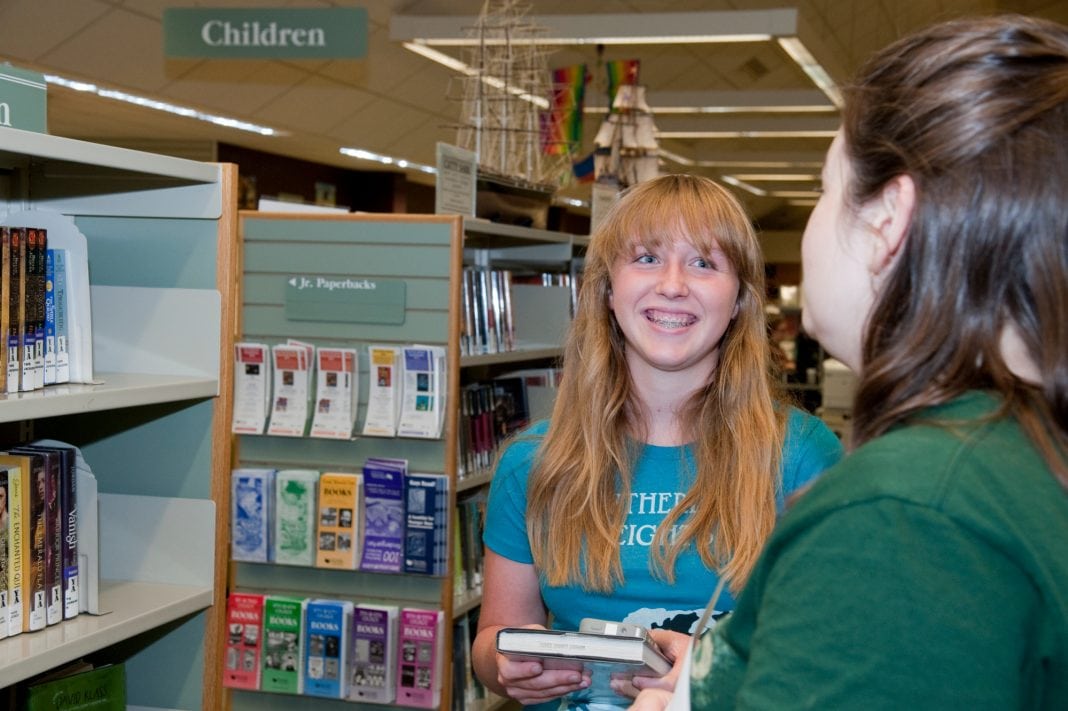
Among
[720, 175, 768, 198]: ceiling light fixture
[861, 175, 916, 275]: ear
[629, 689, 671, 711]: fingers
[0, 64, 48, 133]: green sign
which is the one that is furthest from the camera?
[720, 175, 768, 198]: ceiling light fixture

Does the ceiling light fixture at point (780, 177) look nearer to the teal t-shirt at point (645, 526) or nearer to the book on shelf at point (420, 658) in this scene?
the book on shelf at point (420, 658)

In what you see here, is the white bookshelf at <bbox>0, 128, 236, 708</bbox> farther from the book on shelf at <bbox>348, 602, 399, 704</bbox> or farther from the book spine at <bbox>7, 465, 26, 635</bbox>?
the book on shelf at <bbox>348, 602, 399, 704</bbox>

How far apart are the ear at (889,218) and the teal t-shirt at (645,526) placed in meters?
1.03

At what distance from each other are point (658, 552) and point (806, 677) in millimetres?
1060

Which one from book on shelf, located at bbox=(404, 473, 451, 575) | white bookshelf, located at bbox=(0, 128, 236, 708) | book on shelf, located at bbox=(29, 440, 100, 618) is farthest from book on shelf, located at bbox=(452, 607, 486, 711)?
book on shelf, located at bbox=(29, 440, 100, 618)

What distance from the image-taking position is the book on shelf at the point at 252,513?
3578 mm

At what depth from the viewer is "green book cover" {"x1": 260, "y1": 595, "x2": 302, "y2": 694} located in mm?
3566

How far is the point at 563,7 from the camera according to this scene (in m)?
8.83

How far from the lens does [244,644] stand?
11.8 feet

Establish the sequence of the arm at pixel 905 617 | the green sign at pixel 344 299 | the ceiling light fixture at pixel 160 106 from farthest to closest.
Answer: the ceiling light fixture at pixel 160 106
the green sign at pixel 344 299
the arm at pixel 905 617

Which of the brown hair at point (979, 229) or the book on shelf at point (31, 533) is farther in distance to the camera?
the book on shelf at point (31, 533)

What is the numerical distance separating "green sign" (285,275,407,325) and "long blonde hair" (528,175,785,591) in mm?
1551

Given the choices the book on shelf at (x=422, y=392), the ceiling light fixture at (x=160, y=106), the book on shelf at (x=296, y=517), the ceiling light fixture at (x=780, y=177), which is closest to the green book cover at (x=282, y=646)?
the book on shelf at (x=296, y=517)

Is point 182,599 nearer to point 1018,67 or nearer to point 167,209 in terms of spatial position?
point 167,209
